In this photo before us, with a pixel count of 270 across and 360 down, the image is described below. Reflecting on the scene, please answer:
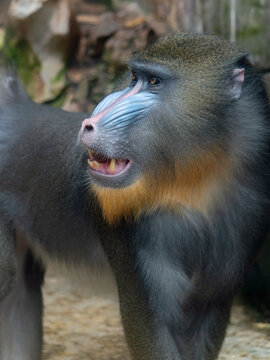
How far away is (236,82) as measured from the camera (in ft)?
11.3

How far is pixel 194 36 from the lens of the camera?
11.8 feet

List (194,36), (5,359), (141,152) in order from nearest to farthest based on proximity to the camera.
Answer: (141,152) → (194,36) → (5,359)

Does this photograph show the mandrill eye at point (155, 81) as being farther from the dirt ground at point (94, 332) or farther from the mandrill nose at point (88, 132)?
the dirt ground at point (94, 332)

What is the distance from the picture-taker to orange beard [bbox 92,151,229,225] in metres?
3.39

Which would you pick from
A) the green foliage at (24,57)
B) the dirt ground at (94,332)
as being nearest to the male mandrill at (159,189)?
the dirt ground at (94,332)

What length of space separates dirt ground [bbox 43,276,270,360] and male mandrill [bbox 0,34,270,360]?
97 cm

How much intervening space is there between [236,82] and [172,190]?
60cm

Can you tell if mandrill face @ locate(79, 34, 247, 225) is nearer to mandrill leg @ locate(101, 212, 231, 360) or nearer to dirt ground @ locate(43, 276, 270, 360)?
mandrill leg @ locate(101, 212, 231, 360)

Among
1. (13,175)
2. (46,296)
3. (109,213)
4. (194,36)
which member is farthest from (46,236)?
(46,296)

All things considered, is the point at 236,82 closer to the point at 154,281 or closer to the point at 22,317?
the point at 154,281

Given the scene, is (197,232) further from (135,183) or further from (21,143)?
(21,143)

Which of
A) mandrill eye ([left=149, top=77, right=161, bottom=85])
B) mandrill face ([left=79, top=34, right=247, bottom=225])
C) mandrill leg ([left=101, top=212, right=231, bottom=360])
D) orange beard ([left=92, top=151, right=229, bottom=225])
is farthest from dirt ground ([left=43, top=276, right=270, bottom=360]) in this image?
mandrill eye ([left=149, top=77, right=161, bottom=85])

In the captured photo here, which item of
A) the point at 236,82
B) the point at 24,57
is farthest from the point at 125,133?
the point at 24,57

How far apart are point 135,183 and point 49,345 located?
8.25 ft
